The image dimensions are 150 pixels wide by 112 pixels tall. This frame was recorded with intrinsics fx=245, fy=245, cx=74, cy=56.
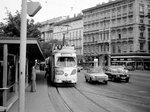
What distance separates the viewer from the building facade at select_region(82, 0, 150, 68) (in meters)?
63.0

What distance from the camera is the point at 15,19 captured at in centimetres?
3128

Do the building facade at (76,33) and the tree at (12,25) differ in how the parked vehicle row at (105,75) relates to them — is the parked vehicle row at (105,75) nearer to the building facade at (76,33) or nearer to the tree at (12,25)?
the tree at (12,25)

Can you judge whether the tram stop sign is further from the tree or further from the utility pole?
the tree

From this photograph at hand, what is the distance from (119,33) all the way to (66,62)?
49.7 meters

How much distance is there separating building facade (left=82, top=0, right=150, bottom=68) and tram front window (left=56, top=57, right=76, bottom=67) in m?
43.3

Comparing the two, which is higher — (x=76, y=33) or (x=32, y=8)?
(x=76, y=33)

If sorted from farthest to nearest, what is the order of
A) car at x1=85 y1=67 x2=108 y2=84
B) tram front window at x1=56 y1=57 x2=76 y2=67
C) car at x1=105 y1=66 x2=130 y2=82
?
car at x1=105 y1=66 x2=130 y2=82 → car at x1=85 y1=67 x2=108 y2=84 → tram front window at x1=56 y1=57 x2=76 y2=67

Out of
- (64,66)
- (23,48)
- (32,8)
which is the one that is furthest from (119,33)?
(23,48)

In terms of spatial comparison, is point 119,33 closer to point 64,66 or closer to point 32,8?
point 64,66

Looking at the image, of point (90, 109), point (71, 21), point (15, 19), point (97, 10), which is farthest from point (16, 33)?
point (71, 21)

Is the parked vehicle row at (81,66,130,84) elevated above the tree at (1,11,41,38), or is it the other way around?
the tree at (1,11,41,38)

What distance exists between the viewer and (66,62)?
2125cm

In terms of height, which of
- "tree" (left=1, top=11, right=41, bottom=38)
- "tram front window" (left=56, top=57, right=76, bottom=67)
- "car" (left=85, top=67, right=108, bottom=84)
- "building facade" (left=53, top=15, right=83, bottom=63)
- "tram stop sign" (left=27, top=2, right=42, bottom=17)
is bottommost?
"car" (left=85, top=67, right=108, bottom=84)

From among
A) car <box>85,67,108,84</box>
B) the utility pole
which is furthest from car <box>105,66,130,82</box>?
the utility pole
